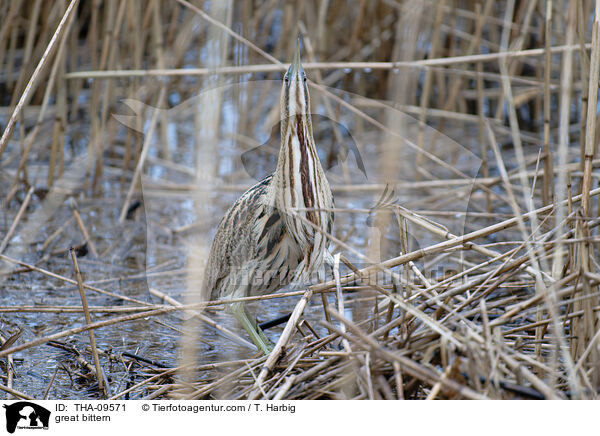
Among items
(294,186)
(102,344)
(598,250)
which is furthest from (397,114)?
(598,250)

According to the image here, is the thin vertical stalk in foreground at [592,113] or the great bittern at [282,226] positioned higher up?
the thin vertical stalk in foreground at [592,113]

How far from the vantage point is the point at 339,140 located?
277 centimetres

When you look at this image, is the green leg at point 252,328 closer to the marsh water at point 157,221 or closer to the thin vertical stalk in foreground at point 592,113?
the marsh water at point 157,221

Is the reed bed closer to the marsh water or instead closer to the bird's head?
the marsh water

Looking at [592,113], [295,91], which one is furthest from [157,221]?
[592,113]

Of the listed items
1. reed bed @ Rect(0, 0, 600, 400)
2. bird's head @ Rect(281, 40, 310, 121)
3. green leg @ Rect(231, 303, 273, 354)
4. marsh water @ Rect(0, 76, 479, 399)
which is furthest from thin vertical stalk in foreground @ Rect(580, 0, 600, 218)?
green leg @ Rect(231, 303, 273, 354)

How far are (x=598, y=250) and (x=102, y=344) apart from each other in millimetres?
1440

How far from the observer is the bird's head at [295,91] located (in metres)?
1.36

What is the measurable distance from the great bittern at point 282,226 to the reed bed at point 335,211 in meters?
0.08

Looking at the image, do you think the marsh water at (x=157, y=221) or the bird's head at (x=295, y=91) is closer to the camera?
the bird's head at (x=295, y=91)

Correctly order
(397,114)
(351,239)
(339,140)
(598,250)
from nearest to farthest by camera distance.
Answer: (397,114) → (598,250) → (351,239) → (339,140)

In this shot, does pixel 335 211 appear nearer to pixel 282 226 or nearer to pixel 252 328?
pixel 282 226

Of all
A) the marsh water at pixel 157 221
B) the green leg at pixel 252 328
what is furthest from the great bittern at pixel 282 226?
the marsh water at pixel 157 221
